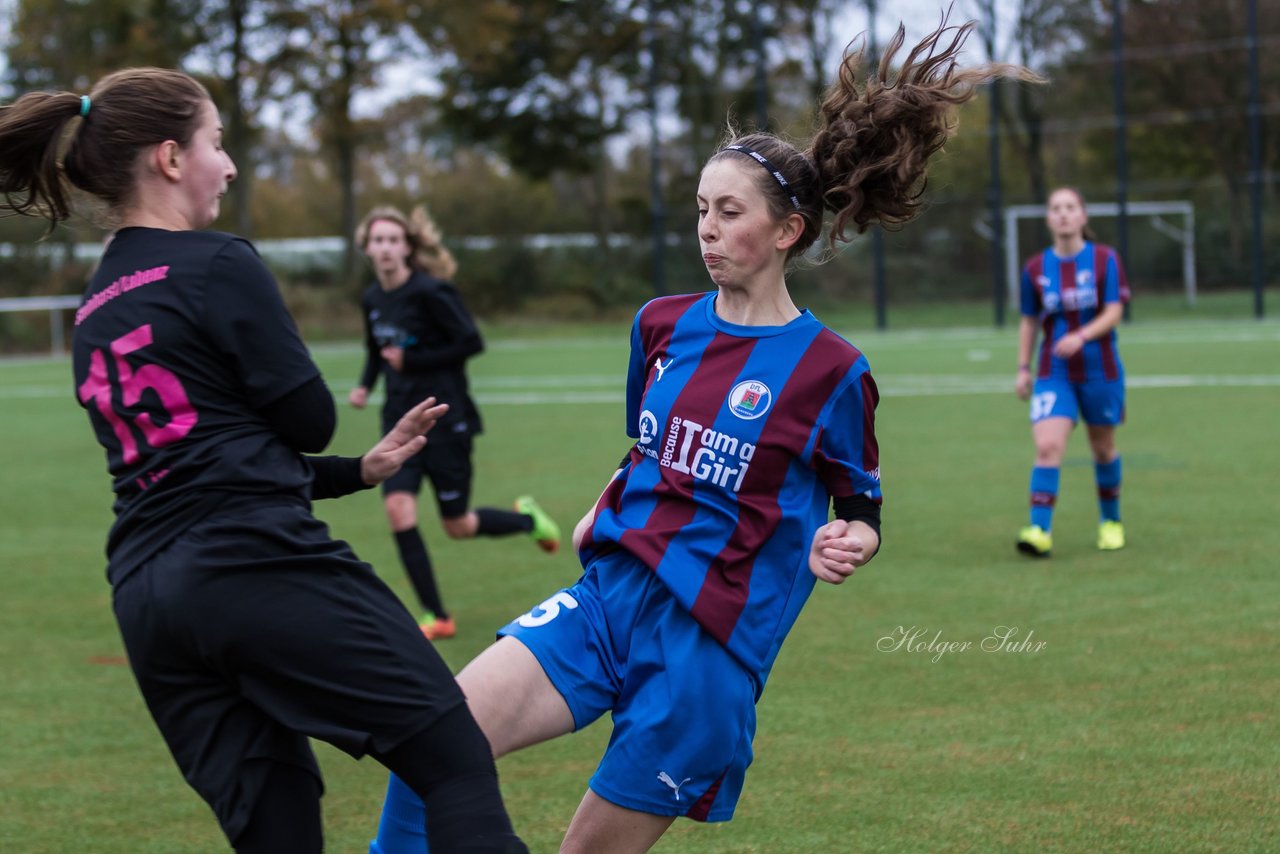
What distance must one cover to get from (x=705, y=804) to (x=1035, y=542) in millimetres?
5217

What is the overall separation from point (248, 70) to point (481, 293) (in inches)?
294

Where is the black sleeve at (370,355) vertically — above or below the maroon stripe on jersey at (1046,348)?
above

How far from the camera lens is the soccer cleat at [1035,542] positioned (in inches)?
311

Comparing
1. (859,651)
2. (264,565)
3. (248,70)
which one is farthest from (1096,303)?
(248,70)

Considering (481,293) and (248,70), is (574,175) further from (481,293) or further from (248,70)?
(248,70)

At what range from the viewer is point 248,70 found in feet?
111

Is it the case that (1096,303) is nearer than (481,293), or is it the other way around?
(1096,303)

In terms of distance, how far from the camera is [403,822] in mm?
2904

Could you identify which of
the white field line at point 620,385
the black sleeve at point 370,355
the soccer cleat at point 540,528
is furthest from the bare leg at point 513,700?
the white field line at point 620,385

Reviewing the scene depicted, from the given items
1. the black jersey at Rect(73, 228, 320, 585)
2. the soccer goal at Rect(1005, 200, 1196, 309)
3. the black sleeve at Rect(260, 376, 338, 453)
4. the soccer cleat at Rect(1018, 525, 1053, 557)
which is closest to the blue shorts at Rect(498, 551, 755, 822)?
the black sleeve at Rect(260, 376, 338, 453)

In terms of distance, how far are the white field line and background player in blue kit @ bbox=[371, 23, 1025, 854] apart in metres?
14.1

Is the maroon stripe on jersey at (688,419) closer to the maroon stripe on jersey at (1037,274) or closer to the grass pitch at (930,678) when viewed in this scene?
the grass pitch at (930,678)

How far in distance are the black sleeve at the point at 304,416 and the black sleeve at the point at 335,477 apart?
0.69 feet

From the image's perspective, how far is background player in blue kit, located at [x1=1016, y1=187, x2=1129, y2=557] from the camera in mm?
8055
